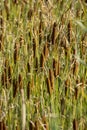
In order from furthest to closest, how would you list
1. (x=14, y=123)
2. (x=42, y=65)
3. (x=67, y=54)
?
(x=67, y=54) → (x=42, y=65) → (x=14, y=123)

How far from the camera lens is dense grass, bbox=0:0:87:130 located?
1563 millimetres

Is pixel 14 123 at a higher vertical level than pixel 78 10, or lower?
Result: lower

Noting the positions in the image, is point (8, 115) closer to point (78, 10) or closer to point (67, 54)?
point (67, 54)

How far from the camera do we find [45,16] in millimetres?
2414

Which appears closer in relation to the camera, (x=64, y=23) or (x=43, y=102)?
(x=43, y=102)

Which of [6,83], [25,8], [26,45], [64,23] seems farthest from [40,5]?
[6,83]

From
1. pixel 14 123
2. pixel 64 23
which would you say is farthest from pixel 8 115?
pixel 64 23

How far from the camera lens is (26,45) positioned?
6.95 ft

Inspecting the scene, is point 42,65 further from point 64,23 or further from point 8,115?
point 64,23

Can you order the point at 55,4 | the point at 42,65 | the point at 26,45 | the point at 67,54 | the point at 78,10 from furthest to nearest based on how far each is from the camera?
the point at 55,4 < the point at 78,10 < the point at 26,45 < the point at 67,54 < the point at 42,65

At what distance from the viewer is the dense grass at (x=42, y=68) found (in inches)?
61.6

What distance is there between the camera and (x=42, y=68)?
182 centimetres

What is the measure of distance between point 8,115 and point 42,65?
0.24m

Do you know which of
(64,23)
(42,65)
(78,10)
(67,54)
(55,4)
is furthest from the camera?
(55,4)
